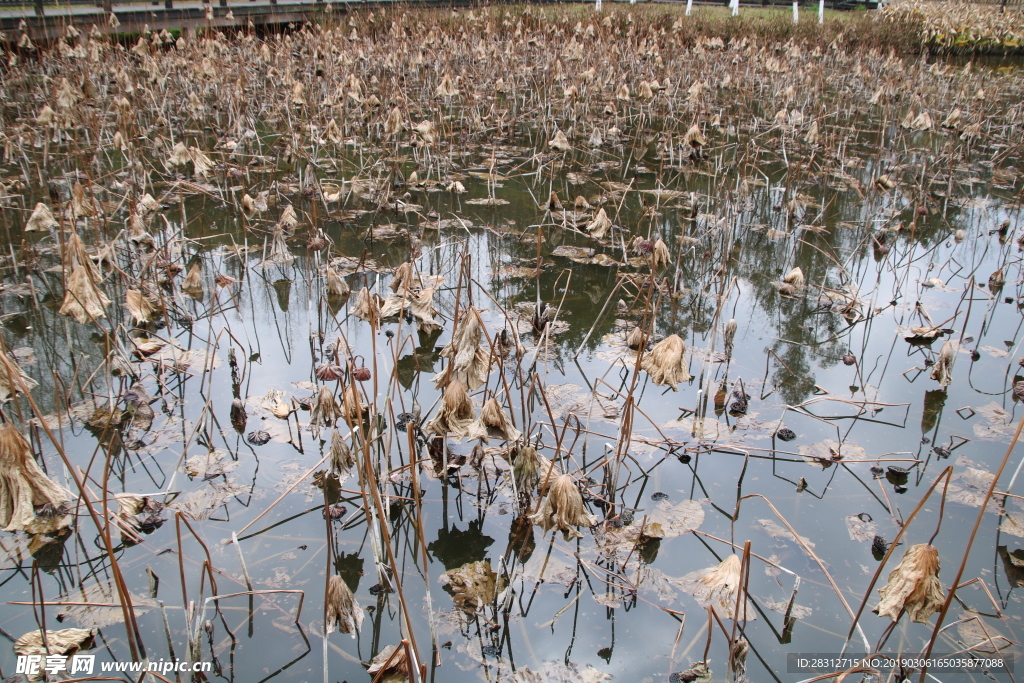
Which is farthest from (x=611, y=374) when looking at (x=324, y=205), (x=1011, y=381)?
(x=324, y=205)

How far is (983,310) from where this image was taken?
2.75 meters

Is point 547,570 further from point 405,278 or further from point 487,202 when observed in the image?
point 487,202

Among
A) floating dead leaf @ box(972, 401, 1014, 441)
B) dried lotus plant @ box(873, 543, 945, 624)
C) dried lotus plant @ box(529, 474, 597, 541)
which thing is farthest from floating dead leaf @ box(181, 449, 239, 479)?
floating dead leaf @ box(972, 401, 1014, 441)

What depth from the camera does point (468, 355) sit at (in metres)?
1.34

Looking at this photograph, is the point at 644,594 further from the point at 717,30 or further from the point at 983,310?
the point at 717,30

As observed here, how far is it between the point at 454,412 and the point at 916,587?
821mm

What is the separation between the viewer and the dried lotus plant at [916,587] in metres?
1.06

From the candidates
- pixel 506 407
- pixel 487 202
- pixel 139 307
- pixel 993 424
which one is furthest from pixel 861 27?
pixel 139 307

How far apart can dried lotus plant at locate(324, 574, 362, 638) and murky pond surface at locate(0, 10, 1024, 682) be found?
74 mm

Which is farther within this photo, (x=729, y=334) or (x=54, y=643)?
(x=729, y=334)

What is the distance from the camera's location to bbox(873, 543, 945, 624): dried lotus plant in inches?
41.8

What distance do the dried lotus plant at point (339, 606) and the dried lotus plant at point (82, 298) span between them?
127cm

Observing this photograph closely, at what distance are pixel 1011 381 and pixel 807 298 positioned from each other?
0.77m

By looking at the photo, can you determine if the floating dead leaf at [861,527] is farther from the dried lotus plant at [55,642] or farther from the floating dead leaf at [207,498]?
the dried lotus plant at [55,642]
